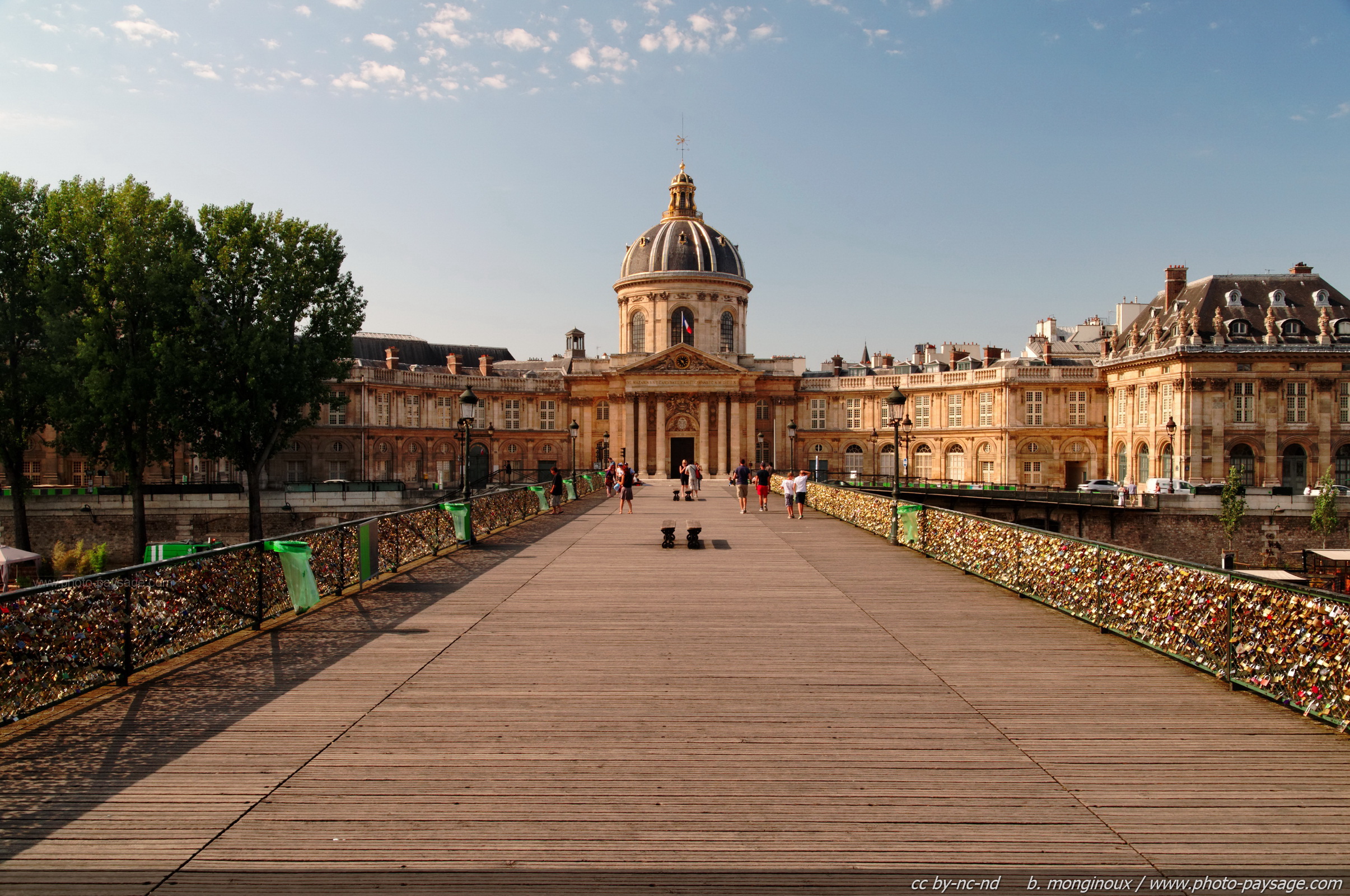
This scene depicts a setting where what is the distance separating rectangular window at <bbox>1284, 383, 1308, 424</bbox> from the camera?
48312mm

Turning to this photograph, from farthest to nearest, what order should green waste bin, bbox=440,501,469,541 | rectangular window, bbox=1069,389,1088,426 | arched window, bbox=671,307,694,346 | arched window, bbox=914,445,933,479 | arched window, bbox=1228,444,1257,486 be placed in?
arched window, bbox=671,307,694,346, arched window, bbox=914,445,933,479, rectangular window, bbox=1069,389,1088,426, arched window, bbox=1228,444,1257,486, green waste bin, bbox=440,501,469,541

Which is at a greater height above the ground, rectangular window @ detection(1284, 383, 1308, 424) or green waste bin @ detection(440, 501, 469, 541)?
rectangular window @ detection(1284, 383, 1308, 424)

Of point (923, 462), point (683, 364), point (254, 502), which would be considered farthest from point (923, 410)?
point (254, 502)

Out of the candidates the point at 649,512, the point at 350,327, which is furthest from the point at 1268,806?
the point at 350,327

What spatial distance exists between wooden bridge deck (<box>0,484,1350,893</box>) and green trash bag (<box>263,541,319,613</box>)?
375mm

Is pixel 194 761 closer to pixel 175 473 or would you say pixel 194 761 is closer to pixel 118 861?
pixel 118 861

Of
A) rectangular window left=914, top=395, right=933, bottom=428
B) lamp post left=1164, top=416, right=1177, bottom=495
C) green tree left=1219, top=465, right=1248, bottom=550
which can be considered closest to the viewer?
green tree left=1219, top=465, right=1248, bottom=550

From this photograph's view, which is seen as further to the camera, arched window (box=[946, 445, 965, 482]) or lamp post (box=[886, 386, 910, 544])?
arched window (box=[946, 445, 965, 482])

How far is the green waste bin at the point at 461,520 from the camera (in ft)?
62.4

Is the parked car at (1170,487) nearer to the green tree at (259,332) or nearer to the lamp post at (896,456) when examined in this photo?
the lamp post at (896,456)

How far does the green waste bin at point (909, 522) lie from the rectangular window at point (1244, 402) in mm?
38328

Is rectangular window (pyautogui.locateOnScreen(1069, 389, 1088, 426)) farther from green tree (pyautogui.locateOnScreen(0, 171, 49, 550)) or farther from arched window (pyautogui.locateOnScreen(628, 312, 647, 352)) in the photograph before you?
green tree (pyautogui.locateOnScreen(0, 171, 49, 550))

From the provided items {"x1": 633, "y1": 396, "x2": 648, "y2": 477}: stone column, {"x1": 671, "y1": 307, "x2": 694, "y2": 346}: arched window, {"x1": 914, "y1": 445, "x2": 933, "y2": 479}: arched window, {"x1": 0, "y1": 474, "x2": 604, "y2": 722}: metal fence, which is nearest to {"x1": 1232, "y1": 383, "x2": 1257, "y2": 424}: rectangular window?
{"x1": 914, "y1": 445, "x2": 933, "y2": 479}: arched window

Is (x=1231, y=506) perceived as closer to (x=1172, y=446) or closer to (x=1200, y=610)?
(x=1172, y=446)
